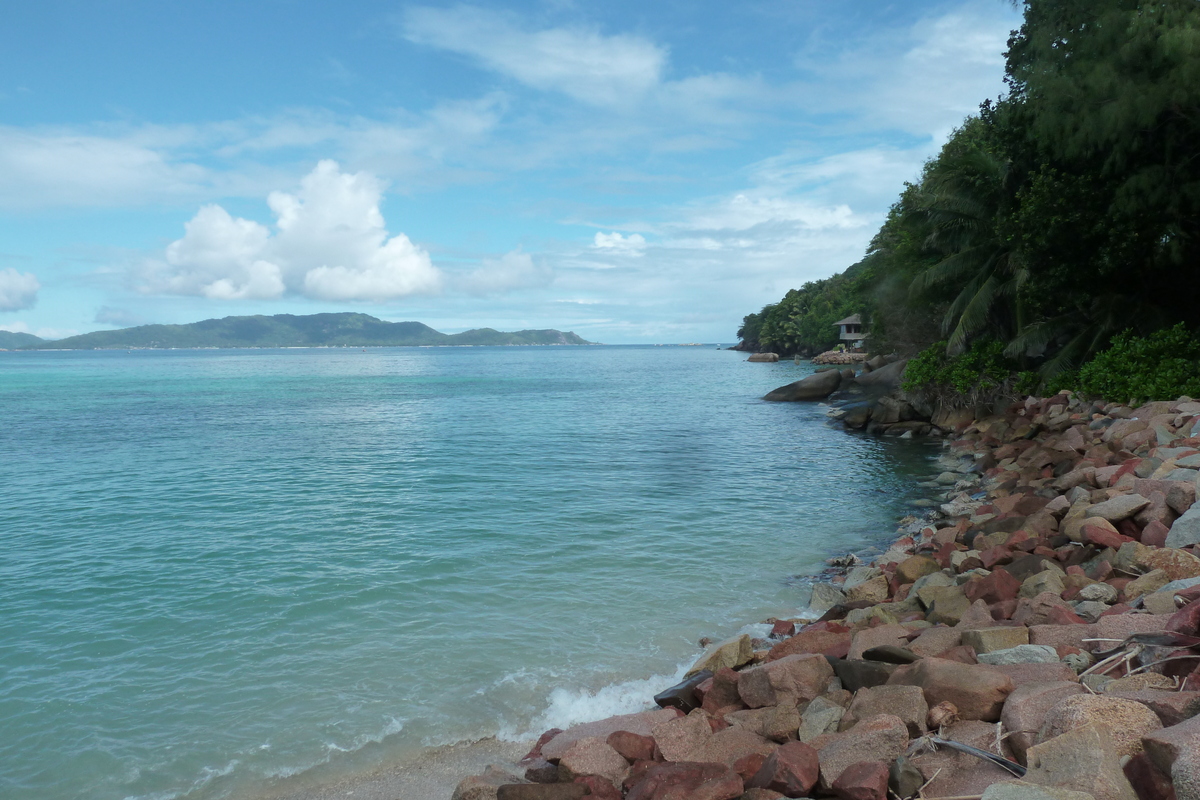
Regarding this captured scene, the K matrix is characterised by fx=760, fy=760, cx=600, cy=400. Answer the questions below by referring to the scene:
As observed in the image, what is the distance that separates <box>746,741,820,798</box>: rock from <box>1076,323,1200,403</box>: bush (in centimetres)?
1741

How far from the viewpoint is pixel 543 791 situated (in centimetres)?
565

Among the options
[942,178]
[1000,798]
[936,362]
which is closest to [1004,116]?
[942,178]

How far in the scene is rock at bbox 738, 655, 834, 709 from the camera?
6.69 metres

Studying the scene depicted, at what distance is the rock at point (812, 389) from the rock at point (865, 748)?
4357 centimetres

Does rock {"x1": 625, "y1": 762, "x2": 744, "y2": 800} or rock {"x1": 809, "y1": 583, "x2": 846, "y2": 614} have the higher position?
rock {"x1": 625, "y1": 762, "x2": 744, "y2": 800}

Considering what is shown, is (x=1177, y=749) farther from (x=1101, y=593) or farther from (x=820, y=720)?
(x=1101, y=593)

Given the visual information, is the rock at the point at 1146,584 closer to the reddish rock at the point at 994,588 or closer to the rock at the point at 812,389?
the reddish rock at the point at 994,588

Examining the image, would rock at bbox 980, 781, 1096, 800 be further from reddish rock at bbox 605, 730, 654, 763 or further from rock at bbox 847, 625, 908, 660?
rock at bbox 847, 625, 908, 660

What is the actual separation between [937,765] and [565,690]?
4925mm

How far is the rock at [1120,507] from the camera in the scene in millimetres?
9602

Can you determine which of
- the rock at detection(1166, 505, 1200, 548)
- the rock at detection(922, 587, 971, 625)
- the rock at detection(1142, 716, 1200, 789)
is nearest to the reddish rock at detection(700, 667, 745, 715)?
the rock at detection(922, 587, 971, 625)

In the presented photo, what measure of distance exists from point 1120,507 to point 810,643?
484cm

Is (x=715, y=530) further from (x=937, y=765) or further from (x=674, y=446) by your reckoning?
(x=674, y=446)

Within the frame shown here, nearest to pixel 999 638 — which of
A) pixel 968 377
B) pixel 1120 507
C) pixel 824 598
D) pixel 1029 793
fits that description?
pixel 1029 793
